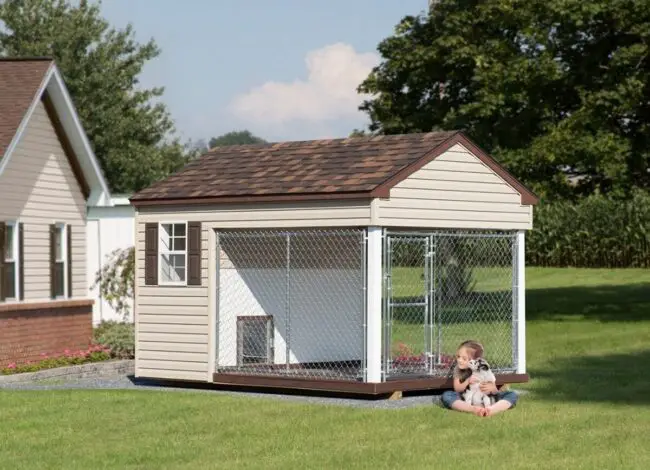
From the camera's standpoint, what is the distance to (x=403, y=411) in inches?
668

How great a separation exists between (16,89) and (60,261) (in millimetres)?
3142

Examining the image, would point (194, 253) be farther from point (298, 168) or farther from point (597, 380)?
point (597, 380)

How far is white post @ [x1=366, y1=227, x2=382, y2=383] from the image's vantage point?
58.5ft

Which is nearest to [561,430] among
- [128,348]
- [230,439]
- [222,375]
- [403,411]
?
[403,411]

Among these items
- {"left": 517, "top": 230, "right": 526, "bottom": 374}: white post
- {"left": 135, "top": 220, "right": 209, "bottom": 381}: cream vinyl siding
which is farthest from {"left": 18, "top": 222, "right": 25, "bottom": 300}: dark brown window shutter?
{"left": 517, "top": 230, "right": 526, "bottom": 374}: white post

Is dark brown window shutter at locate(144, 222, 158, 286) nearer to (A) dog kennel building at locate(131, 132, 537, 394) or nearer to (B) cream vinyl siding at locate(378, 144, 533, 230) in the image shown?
(A) dog kennel building at locate(131, 132, 537, 394)

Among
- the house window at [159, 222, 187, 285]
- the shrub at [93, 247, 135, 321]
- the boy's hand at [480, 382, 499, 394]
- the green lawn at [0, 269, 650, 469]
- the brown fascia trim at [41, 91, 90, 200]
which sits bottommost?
the green lawn at [0, 269, 650, 469]

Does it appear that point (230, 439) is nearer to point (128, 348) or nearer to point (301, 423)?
point (301, 423)

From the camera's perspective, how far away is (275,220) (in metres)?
19.0

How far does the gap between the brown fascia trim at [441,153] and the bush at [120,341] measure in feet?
26.4

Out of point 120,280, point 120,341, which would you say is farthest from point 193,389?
point 120,280

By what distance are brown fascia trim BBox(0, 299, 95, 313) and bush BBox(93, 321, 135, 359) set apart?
26.8 inches

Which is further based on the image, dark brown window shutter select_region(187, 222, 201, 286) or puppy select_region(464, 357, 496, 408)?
dark brown window shutter select_region(187, 222, 201, 286)

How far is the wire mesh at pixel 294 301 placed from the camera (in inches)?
814
